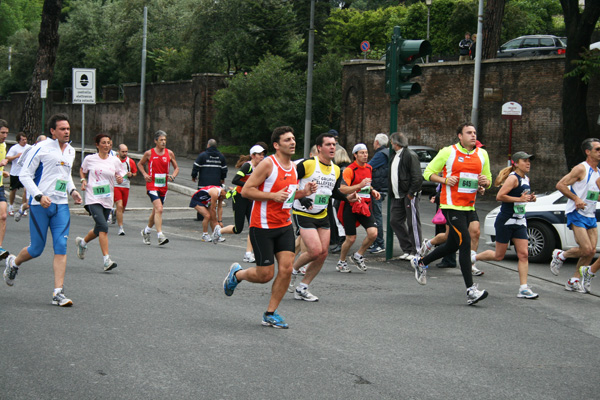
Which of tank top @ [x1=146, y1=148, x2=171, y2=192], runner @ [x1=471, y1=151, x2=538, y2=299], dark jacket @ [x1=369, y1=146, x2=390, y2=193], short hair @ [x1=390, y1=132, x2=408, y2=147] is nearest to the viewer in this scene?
runner @ [x1=471, y1=151, x2=538, y2=299]

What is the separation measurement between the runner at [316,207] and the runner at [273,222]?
51.5 inches

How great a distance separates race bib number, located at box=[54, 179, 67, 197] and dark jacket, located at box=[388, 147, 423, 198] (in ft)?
18.2

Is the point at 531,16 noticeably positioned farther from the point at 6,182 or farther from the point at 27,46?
the point at 27,46

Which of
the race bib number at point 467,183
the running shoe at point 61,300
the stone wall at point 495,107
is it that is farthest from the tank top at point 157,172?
the stone wall at point 495,107

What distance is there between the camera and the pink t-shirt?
36.9ft

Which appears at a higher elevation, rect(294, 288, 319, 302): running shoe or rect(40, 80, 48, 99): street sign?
rect(40, 80, 48, 99): street sign

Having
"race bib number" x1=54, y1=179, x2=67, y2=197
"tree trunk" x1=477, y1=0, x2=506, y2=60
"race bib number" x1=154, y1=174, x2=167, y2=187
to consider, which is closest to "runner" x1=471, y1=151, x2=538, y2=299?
"race bib number" x1=54, y1=179, x2=67, y2=197

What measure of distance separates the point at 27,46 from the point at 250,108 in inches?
1342

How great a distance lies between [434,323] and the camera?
8.10 meters

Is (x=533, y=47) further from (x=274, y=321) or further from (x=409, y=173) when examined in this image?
(x=274, y=321)

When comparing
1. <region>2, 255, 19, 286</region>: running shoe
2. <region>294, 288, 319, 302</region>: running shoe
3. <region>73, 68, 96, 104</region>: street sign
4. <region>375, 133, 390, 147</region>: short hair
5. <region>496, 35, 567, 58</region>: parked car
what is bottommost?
<region>294, 288, 319, 302</region>: running shoe

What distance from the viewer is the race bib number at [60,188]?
8742 mm

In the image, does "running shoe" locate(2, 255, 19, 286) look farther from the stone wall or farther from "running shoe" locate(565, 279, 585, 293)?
the stone wall

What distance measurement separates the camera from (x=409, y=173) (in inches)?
500
